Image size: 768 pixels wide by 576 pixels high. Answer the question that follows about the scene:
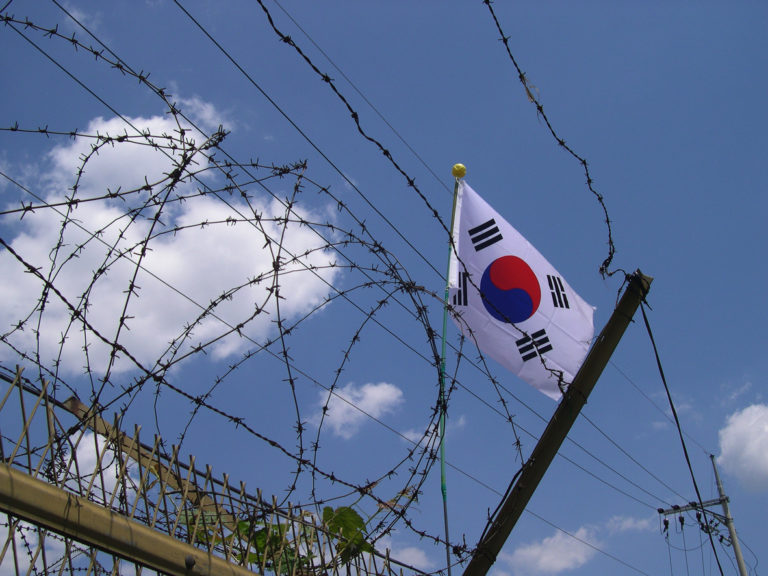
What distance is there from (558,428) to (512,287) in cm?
187

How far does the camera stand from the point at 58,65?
139 inches

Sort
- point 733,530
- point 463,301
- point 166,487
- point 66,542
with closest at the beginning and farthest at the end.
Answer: point 66,542
point 166,487
point 463,301
point 733,530

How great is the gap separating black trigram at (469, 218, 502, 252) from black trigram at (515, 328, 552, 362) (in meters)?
0.85

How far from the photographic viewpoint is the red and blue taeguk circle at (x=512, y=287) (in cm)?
→ 579

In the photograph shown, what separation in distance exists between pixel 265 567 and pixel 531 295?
3205 millimetres

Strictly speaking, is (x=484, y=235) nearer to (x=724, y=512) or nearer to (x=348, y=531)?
(x=348, y=531)

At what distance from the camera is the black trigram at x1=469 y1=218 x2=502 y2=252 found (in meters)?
5.95

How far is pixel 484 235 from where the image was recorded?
5992 mm

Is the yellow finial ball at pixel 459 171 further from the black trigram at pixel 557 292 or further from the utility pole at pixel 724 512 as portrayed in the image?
the utility pole at pixel 724 512

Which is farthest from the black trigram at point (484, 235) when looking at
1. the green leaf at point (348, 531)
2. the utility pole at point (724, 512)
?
the utility pole at point (724, 512)

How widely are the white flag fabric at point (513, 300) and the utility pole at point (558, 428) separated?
Result: 0.82m

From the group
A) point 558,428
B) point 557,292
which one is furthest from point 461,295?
point 558,428

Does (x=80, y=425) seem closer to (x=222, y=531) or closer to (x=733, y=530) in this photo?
(x=222, y=531)

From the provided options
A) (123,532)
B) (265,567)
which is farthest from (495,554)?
(123,532)
